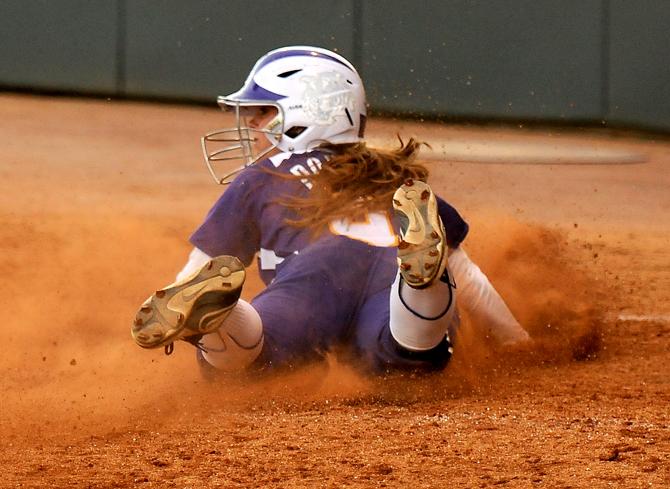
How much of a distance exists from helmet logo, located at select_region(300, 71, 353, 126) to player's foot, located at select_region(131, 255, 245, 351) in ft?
4.11

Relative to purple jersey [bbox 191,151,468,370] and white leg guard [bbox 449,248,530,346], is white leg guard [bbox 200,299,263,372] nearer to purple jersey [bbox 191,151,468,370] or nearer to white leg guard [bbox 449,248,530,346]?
purple jersey [bbox 191,151,468,370]

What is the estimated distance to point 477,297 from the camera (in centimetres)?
414

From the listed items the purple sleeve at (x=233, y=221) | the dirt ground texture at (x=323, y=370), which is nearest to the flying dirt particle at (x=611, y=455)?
the dirt ground texture at (x=323, y=370)

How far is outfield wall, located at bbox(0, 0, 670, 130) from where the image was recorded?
10125 millimetres

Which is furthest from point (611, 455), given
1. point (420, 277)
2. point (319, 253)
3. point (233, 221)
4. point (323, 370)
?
point (233, 221)

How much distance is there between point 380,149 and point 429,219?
123 cm

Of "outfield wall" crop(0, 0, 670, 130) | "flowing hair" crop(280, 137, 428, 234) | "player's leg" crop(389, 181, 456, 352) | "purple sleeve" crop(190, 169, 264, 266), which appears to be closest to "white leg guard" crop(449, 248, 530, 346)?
"flowing hair" crop(280, 137, 428, 234)

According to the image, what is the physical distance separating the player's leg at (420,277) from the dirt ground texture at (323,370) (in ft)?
0.87

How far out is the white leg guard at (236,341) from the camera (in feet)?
11.1

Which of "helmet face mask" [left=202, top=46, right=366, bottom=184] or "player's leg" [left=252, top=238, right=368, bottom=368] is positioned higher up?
"helmet face mask" [left=202, top=46, right=366, bottom=184]

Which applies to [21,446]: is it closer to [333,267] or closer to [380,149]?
[333,267]

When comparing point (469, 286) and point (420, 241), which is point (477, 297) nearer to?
point (469, 286)

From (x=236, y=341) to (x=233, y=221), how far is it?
73cm

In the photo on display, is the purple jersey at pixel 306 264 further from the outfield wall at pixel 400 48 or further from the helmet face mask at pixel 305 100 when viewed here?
the outfield wall at pixel 400 48
